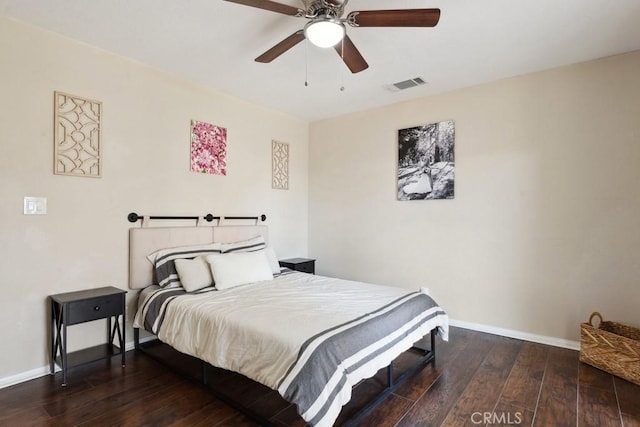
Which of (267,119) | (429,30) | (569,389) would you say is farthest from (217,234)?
(569,389)

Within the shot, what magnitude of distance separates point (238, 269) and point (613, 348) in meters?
3.11

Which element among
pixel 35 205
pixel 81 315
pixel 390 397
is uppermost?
pixel 35 205

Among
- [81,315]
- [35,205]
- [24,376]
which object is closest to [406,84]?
[35,205]

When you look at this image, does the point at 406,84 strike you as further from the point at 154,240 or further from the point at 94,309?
the point at 94,309

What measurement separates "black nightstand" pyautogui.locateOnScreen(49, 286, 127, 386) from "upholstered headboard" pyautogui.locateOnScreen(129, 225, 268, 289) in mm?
269

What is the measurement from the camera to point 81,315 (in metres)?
2.43

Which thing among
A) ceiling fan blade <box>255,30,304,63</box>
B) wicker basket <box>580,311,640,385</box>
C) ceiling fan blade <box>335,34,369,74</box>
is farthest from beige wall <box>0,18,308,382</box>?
wicker basket <box>580,311,640,385</box>

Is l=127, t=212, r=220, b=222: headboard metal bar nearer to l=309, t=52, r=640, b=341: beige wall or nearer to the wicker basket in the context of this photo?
l=309, t=52, r=640, b=341: beige wall

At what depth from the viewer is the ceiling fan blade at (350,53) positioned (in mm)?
2152

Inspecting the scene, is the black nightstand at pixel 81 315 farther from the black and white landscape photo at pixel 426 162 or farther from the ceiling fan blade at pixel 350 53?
the black and white landscape photo at pixel 426 162

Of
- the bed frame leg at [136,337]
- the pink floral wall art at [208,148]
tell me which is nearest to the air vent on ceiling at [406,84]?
the pink floral wall art at [208,148]

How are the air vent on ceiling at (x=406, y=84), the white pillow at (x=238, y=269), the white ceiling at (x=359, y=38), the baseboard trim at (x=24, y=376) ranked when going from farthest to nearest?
the air vent on ceiling at (x=406, y=84) < the white pillow at (x=238, y=269) < the baseboard trim at (x=24, y=376) < the white ceiling at (x=359, y=38)

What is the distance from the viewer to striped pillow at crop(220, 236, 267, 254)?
11.5 feet

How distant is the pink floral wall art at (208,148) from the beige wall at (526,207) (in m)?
1.85
